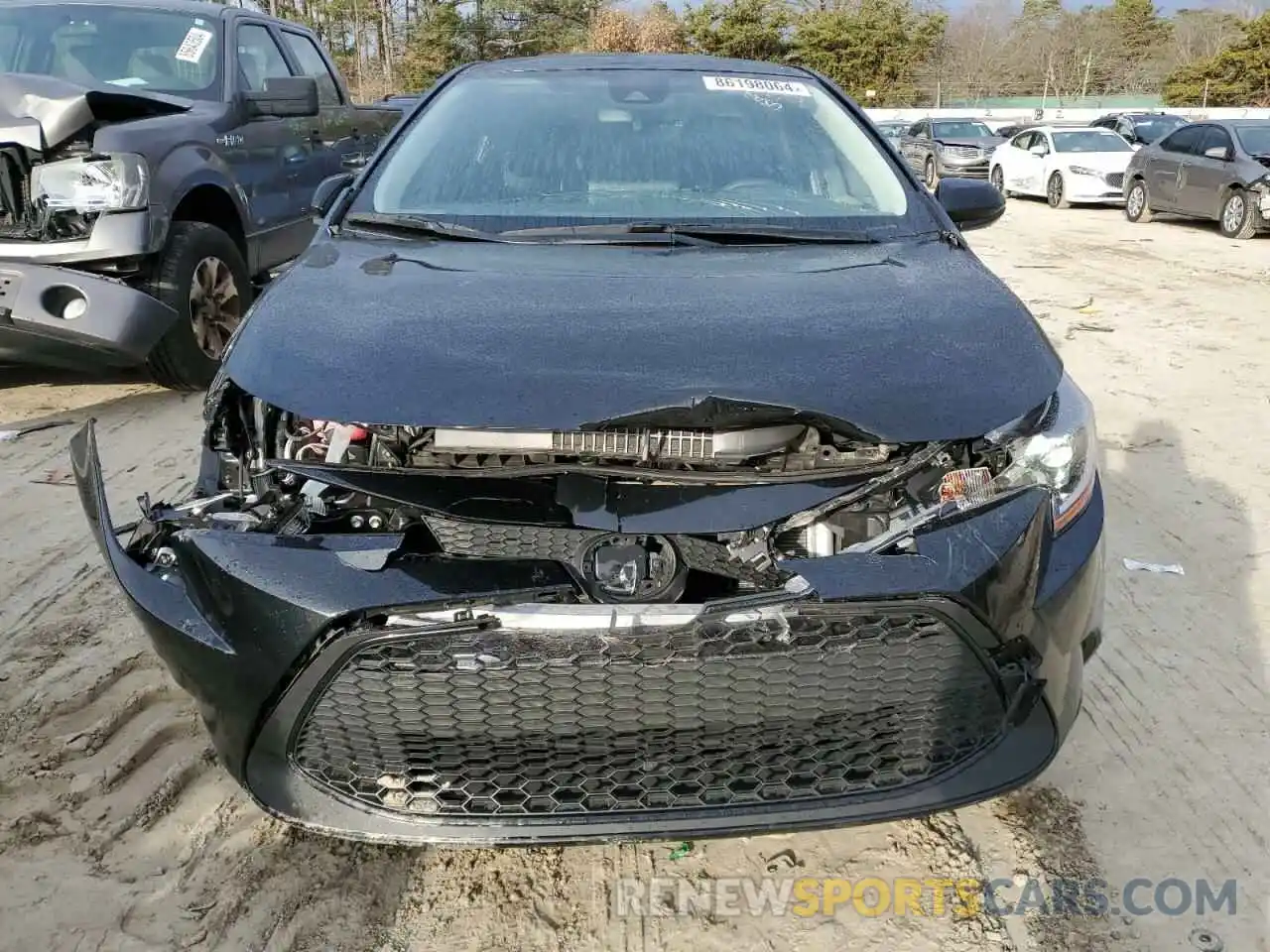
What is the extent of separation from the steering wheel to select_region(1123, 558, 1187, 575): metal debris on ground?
6.12ft

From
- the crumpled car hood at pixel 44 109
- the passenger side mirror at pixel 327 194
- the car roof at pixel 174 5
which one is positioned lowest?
the passenger side mirror at pixel 327 194

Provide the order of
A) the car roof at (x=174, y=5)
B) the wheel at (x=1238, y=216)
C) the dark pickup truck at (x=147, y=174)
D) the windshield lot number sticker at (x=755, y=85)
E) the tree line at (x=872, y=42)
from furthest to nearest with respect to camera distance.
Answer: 1. the tree line at (x=872, y=42)
2. the wheel at (x=1238, y=216)
3. the car roof at (x=174, y=5)
4. the dark pickup truck at (x=147, y=174)
5. the windshield lot number sticker at (x=755, y=85)

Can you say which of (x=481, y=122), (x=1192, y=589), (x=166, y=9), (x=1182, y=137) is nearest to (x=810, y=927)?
(x=1192, y=589)

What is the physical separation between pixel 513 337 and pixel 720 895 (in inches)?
46.9

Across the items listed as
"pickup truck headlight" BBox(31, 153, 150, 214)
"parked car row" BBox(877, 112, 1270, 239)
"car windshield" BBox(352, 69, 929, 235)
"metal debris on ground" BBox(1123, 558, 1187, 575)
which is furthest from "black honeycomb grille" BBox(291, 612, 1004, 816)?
"parked car row" BBox(877, 112, 1270, 239)

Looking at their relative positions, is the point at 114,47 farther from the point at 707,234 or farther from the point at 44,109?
the point at 707,234

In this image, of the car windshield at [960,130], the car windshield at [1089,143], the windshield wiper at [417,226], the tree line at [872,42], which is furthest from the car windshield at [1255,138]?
the tree line at [872,42]

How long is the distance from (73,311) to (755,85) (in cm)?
285

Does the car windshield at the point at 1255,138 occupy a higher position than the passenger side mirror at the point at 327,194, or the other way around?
the passenger side mirror at the point at 327,194

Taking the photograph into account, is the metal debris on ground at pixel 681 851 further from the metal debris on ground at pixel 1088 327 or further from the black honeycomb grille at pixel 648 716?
the metal debris on ground at pixel 1088 327

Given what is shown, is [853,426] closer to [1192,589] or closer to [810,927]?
[810,927]

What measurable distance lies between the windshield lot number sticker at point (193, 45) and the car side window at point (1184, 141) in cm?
1230

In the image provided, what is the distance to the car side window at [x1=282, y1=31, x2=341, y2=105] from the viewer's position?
6691mm

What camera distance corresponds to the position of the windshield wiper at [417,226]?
263 centimetres
